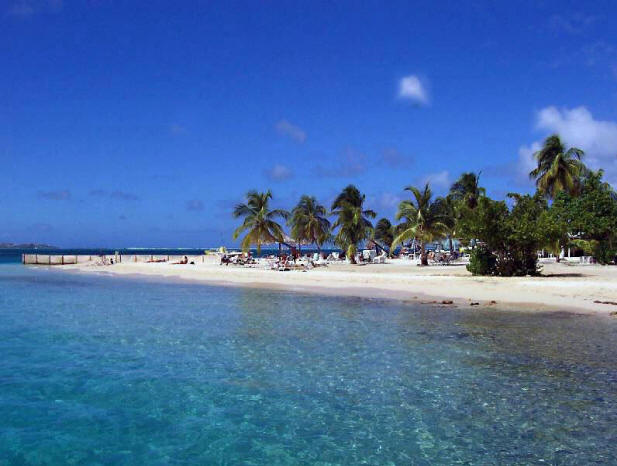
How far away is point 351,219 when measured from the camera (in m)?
39.5

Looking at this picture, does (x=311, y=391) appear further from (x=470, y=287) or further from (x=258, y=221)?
(x=258, y=221)

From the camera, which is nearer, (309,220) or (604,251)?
(604,251)

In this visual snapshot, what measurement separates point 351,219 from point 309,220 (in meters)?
9.37

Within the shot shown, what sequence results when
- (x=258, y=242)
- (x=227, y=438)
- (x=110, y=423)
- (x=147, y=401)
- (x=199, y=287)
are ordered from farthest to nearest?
(x=258, y=242) < (x=199, y=287) < (x=147, y=401) < (x=110, y=423) < (x=227, y=438)

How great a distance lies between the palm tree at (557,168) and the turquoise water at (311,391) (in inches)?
1271

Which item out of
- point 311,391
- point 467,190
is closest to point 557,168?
point 467,190

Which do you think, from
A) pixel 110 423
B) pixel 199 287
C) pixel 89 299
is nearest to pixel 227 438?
pixel 110 423

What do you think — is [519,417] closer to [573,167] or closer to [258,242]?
[258,242]

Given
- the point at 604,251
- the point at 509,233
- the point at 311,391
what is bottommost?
the point at 311,391

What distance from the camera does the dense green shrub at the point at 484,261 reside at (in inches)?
1057

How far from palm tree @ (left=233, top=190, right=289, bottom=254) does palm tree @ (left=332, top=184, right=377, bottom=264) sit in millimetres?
6045

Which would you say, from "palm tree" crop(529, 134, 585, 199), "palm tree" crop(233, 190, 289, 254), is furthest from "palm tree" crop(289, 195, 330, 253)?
"palm tree" crop(529, 134, 585, 199)

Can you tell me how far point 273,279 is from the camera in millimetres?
32875

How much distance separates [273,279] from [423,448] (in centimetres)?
2709
